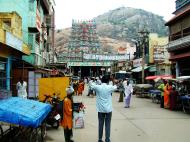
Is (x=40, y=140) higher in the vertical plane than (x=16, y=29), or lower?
lower

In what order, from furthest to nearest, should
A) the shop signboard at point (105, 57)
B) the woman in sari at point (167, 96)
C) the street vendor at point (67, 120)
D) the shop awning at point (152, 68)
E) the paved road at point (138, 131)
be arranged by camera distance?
the shop signboard at point (105, 57) → the shop awning at point (152, 68) → the woman in sari at point (167, 96) → the paved road at point (138, 131) → the street vendor at point (67, 120)

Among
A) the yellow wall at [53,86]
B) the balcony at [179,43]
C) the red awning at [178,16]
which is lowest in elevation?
the yellow wall at [53,86]

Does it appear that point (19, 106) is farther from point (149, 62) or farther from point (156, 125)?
point (149, 62)

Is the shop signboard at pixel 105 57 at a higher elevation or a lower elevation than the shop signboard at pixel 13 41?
higher

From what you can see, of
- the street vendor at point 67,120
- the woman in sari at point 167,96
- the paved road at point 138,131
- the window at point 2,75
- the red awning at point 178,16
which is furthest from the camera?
the red awning at point 178,16

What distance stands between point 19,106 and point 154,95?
63.0 ft

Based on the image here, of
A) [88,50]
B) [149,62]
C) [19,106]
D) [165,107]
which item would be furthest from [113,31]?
[19,106]

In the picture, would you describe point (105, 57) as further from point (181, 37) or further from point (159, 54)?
point (181, 37)

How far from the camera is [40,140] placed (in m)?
10.4

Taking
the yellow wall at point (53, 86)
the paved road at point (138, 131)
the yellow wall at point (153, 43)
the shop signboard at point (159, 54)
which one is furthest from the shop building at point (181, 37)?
the paved road at point (138, 131)

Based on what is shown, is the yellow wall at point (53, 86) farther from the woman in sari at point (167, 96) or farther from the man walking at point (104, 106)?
the man walking at point (104, 106)

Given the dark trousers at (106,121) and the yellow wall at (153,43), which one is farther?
the yellow wall at (153,43)

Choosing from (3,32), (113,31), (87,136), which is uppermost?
(113,31)

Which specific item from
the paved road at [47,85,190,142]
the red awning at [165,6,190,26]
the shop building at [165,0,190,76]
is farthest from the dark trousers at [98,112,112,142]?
the red awning at [165,6,190,26]
